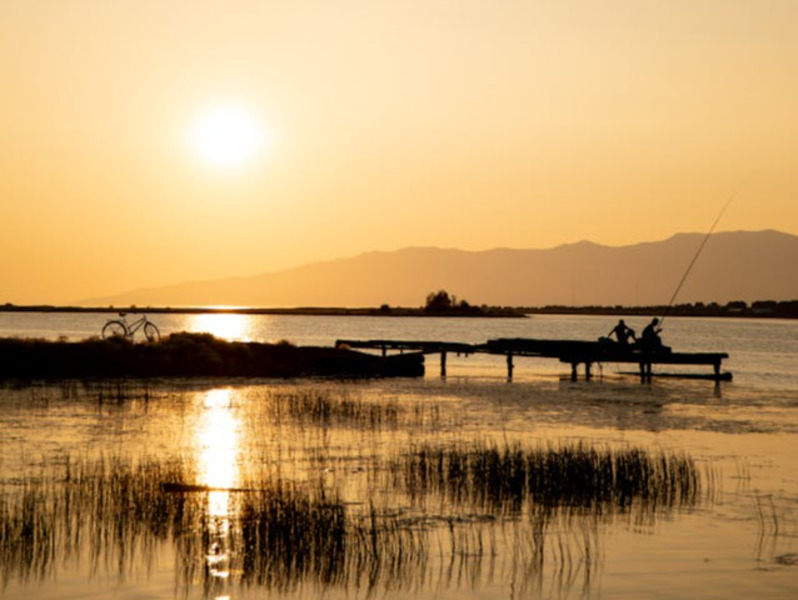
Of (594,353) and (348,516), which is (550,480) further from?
(594,353)

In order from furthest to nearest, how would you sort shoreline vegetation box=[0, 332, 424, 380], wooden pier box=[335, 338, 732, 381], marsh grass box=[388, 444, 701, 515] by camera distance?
1. wooden pier box=[335, 338, 732, 381]
2. shoreline vegetation box=[0, 332, 424, 380]
3. marsh grass box=[388, 444, 701, 515]

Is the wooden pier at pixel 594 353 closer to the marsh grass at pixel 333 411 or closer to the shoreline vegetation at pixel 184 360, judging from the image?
the shoreline vegetation at pixel 184 360

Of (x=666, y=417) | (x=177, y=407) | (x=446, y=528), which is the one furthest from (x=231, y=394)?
(x=446, y=528)

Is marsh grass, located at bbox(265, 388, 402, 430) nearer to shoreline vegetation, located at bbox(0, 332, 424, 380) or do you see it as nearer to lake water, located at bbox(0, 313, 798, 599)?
lake water, located at bbox(0, 313, 798, 599)

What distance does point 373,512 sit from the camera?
706 inches

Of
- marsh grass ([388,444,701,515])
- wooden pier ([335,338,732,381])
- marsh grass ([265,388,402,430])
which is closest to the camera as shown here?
marsh grass ([388,444,701,515])

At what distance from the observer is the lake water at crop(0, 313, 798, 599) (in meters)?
15.3

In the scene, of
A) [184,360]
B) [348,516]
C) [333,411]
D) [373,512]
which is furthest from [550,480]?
[184,360]

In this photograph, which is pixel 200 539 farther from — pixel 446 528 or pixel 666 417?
pixel 666 417

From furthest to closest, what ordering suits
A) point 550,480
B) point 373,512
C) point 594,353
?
point 594,353 → point 550,480 → point 373,512

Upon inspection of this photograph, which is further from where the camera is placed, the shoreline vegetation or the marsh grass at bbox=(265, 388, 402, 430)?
the shoreline vegetation

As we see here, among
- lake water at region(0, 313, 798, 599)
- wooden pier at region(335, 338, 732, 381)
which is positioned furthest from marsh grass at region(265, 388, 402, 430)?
wooden pier at region(335, 338, 732, 381)

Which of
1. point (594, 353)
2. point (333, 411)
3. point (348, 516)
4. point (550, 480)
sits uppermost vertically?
point (594, 353)

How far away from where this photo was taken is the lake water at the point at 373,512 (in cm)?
1530
